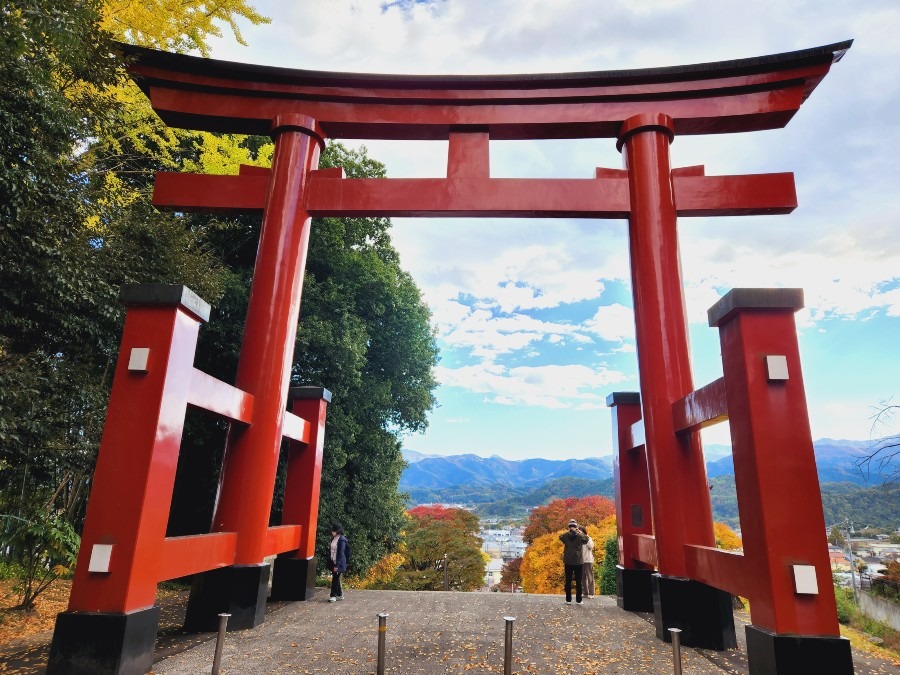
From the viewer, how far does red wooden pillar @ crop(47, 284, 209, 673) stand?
14.5ft

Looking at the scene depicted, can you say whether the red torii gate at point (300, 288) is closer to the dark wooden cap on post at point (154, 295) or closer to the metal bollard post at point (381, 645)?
the dark wooden cap on post at point (154, 295)

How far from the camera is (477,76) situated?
816 cm

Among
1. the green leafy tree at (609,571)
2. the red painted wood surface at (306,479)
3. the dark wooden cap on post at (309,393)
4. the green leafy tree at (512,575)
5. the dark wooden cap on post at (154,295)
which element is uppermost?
the dark wooden cap on post at (154,295)

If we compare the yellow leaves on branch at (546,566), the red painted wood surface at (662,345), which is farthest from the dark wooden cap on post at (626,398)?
the yellow leaves on branch at (546,566)

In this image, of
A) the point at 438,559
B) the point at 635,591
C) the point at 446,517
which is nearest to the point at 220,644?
the point at 635,591

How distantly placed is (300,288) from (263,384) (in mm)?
1725

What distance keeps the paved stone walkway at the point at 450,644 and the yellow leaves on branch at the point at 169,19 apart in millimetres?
8835

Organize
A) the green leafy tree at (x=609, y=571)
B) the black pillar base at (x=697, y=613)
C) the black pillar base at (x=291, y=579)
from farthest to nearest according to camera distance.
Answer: the green leafy tree at (x=609, y=571)
the black pillar base at (x=291, y=579)
the black pillar base at (x=697, y=613)

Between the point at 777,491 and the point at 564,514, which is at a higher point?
the point at 777,491

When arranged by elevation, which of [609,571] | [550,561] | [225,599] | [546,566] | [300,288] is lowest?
[546,566]

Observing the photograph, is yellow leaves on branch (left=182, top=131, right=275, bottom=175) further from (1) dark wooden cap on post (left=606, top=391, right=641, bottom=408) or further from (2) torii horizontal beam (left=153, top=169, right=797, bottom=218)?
(1) dark wooden cap on post (left=606, top=391, right=641, bottom=408)

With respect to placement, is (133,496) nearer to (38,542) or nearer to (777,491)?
(38,542)

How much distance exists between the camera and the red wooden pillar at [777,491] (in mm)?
4211

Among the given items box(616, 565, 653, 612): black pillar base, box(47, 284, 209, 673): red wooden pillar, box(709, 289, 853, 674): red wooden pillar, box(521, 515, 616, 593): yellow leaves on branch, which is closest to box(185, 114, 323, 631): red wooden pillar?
box(47, 284, 209, 673): red wooden pillar
